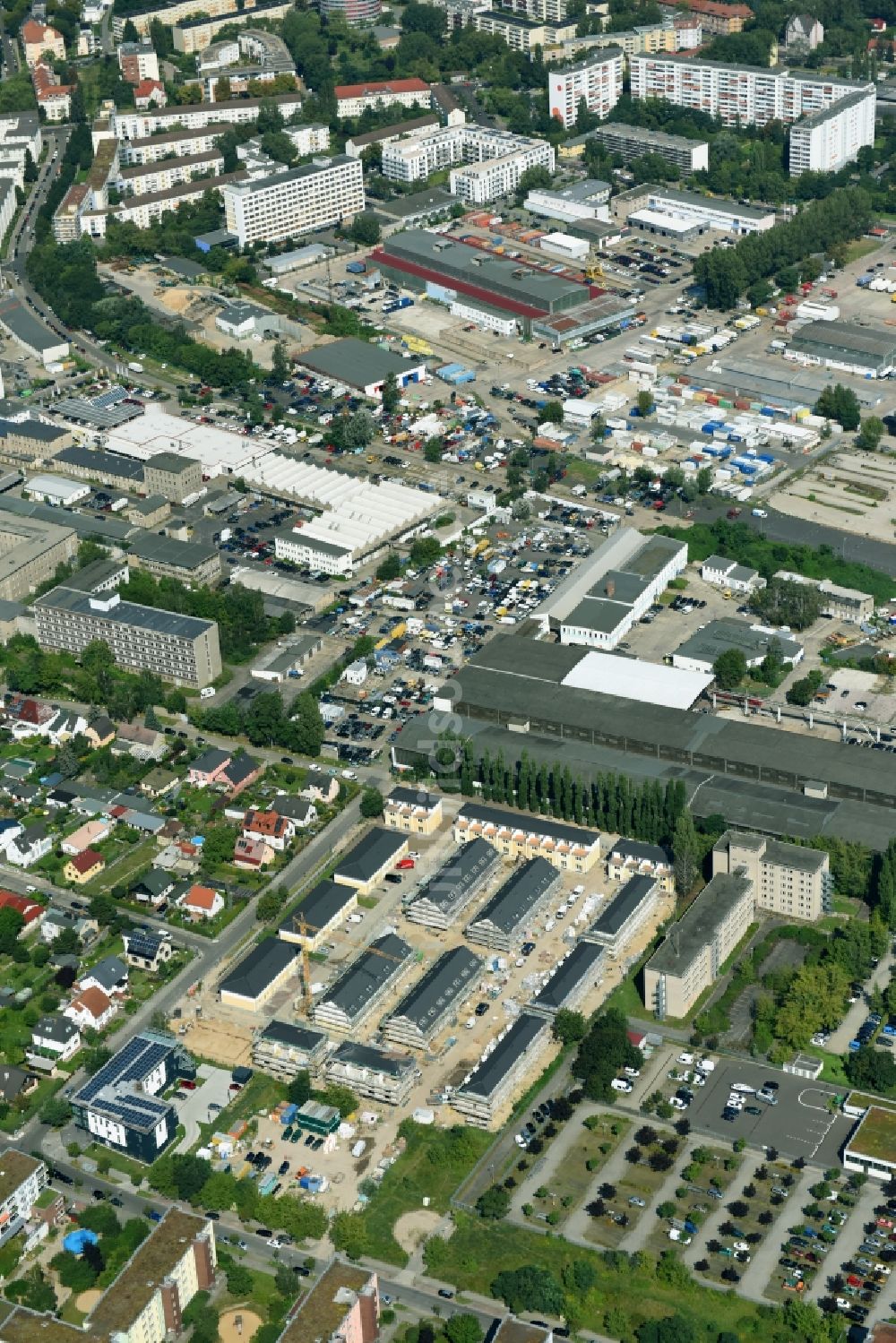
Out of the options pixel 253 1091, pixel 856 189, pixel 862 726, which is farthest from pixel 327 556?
pixel 856 189

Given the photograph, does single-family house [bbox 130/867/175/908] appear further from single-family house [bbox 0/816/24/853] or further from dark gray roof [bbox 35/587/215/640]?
dark gray roof [bbox 35/587/215/640]

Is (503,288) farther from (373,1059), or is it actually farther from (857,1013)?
(373,1059)

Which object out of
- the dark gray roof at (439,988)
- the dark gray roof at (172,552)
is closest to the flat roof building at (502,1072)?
the dark gray roof at (439,988)

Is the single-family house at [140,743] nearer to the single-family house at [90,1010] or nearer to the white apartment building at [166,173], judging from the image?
the single-family house at [90,1010]

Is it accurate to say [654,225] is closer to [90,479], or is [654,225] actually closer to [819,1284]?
[90,479]

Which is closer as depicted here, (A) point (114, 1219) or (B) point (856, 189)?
(A) point (114, 1219)

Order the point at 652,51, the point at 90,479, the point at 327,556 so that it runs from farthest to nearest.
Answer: the point at 652,51, the point at 90,479, the point at 327,556

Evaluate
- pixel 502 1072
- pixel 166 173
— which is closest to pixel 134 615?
pixel 502 1072

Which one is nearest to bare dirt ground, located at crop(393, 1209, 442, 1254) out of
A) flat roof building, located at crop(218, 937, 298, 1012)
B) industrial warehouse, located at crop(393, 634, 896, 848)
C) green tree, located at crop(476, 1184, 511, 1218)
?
green tree, located at crop(476, 1184, 511, 1218)
